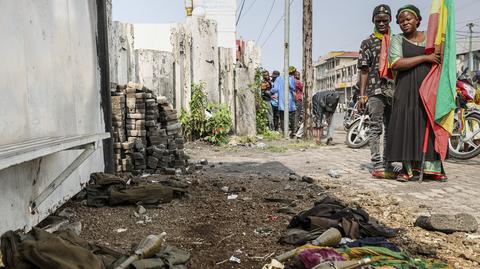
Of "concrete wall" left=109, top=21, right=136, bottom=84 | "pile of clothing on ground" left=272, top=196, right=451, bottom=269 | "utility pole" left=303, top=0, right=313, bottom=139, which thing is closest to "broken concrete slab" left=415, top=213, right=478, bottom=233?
"pile of clothing on ground" left=272, top=196, right=451, bottom=269

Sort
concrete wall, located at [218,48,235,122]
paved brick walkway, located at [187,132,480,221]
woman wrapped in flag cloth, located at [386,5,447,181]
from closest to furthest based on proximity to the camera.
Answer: paved brick walkway, located at [187,132,480,221] < woman wrapped in flag cloth, located at [386,5,447,181] < concrete wall, located at [218,48,235,122]

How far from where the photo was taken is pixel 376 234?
113 inches

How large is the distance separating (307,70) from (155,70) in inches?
164

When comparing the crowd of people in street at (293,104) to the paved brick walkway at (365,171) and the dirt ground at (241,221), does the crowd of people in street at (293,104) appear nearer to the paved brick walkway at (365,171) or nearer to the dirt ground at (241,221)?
the paved brick walkway at (365,171)

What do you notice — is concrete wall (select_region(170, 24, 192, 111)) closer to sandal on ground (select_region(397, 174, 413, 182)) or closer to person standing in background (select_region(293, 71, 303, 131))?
person standing in background (select_region(293, 71, 303, 131))

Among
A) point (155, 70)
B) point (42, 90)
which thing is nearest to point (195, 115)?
point (155, 70)

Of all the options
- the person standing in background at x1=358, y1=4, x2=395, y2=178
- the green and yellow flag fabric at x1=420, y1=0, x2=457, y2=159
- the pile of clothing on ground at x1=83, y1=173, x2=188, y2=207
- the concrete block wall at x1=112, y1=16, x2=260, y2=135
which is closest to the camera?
the pile of clothing on ground at x1=83, y1=173, x2=188, y2=207

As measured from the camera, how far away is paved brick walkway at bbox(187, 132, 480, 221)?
412 cm

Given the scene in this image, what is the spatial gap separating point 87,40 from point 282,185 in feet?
8.21

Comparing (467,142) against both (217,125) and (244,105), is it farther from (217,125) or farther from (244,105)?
(244,105)

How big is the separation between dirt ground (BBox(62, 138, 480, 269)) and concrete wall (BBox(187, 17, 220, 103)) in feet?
15.1

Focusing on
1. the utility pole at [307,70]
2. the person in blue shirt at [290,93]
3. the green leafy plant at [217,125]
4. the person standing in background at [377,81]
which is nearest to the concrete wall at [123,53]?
the green leafy plant at [217,125]

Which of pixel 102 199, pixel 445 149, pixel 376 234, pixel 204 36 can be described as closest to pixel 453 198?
pixel 445 149

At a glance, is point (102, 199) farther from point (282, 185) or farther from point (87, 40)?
point (282, 185)
